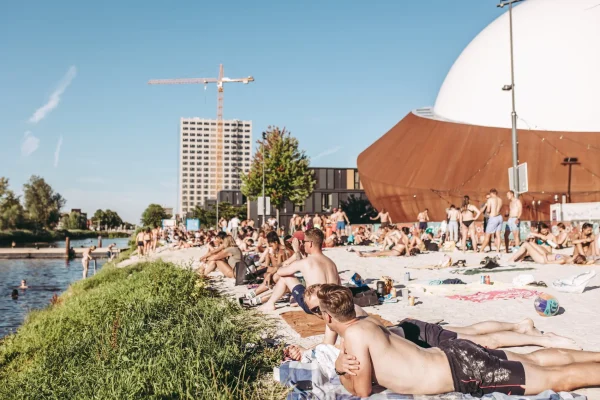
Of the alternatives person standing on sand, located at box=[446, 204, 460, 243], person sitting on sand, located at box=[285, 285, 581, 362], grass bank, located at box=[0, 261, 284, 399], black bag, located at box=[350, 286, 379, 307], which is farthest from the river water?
person standing on sand, located at box=[446, 204, 460, 243]

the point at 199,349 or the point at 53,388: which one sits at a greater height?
the point at 199,349

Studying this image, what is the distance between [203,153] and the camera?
172125 mm

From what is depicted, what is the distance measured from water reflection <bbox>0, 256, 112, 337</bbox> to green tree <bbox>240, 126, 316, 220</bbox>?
43.8 feet

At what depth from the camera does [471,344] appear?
157 inches

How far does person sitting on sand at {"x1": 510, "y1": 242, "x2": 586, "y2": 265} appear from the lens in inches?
470

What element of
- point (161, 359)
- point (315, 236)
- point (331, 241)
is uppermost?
point (315, 236)

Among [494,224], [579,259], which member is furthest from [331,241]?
[579,259]

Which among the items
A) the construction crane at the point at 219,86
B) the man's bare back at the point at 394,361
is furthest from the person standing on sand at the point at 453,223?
the construction crane at the point at 219,86

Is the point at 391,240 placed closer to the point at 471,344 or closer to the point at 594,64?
the point at 471,344

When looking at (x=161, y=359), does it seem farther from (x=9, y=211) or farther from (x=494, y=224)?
(x=9, y=211)

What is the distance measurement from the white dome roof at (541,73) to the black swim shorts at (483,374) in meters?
24.6

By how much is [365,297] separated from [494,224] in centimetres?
843

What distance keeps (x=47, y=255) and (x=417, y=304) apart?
49.5 metres

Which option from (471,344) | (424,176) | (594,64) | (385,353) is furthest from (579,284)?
(594,64)
